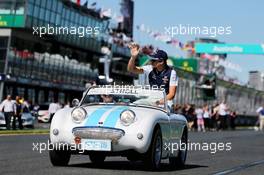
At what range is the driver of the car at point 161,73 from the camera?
33.7 feet

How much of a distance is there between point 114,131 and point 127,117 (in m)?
0.31

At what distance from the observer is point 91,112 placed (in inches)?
362

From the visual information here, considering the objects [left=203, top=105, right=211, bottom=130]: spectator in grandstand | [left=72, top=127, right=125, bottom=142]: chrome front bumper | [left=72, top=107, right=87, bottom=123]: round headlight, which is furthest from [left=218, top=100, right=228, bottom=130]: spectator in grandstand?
[left=72, top=127, right=125, bottom=142]: chrome front bumper

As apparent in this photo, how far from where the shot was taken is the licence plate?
8.80 meters

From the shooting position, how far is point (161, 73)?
10.4m

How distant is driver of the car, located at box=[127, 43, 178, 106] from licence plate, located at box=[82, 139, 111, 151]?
1728 millimetres

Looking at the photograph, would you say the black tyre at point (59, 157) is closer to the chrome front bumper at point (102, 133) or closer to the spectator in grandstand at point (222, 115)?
the chrome front bumper at point (102, 133)

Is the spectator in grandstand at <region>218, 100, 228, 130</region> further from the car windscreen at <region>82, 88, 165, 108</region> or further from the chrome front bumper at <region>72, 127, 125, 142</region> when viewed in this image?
the chrome front bumper at <region>72, 127, 125, 142</region>

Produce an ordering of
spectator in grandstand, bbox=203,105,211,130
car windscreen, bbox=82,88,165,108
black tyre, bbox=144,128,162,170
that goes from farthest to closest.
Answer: spectator in grandstand, bbox=203,105,211,130 < car windscreen, bbox=82,88,165,108 < black tyre, bbox=144,128,162,170

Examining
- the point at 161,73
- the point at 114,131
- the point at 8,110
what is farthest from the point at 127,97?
the point at 8,110

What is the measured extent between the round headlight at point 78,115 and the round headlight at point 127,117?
541 mm

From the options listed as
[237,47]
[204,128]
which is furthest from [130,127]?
[237,47]

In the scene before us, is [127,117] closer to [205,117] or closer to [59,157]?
[59,157]

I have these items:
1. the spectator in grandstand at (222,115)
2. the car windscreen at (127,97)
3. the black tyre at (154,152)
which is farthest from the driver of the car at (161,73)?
the spectator in grandstand at (222,115)
